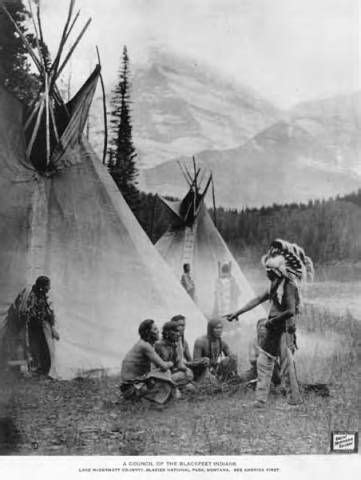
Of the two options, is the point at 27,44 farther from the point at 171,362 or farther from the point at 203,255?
the point at 171,362

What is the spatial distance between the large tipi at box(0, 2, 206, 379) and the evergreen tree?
10 cm

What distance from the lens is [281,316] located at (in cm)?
687

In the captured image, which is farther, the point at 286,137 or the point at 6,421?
the point at 286,137

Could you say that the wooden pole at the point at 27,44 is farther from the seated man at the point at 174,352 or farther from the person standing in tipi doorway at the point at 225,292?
the seated man at the point at 174,352

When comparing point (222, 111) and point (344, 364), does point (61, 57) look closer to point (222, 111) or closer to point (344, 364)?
point (222, 111)

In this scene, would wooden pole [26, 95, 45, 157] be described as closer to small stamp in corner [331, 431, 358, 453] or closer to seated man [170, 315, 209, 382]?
seated man [170, 315, 209, 382]

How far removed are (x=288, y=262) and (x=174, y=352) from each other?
1.38 m

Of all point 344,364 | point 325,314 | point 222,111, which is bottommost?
point 344,364

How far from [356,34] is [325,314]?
2738 millimetres

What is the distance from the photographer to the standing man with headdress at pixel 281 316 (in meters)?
6.83

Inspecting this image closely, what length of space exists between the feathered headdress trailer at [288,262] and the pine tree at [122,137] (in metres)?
1.46

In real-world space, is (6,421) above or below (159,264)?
below

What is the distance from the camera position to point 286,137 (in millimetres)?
7277

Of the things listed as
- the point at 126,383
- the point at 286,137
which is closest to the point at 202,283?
the point at 126,383
